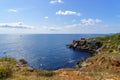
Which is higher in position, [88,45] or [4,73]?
[4,73]

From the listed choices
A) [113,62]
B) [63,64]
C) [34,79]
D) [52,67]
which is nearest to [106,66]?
[113,62]

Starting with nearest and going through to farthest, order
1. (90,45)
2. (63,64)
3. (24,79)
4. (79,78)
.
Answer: (24,79) < (79,78) < (63,64) < (90,45)

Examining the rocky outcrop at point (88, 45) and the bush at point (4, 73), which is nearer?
the bush at point (4, 73)

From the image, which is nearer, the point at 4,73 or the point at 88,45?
the point at 4,73

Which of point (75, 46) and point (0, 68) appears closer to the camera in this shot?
point (0, 68)

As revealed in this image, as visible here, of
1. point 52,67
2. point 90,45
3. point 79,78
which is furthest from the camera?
point 90,45

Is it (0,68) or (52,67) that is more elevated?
(0,68)

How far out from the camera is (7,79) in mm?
20266

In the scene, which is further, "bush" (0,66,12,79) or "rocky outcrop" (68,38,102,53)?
"rocky outcrop" (68,38,102,53)

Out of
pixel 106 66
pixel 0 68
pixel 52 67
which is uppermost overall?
pixel 0 68

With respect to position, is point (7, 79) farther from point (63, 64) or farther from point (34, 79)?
point (63, 64)

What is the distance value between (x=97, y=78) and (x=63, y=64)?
95.4 metres

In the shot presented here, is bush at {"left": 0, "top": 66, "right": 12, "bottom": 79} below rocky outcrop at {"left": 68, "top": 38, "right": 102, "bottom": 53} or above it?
above

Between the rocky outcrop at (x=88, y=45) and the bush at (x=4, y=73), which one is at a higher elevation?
the bush at (x=4, y=73)
